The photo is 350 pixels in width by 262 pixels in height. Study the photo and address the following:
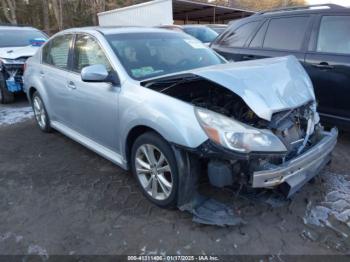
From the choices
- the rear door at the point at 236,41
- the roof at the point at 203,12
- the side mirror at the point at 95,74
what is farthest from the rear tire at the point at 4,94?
the roof at the point at 203,12

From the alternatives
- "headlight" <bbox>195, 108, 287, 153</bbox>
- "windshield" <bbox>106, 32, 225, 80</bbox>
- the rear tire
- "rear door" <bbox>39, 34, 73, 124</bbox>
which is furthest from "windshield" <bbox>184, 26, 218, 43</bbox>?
"headlight" <bbox>195, 108, 287, 153</bbox>

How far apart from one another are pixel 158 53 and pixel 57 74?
58.9 inches

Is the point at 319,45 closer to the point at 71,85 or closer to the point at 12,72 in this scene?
the point at 71,85

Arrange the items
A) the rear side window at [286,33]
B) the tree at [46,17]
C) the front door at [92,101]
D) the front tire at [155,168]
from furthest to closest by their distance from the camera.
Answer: the tree at [46,17], the rear side window at [286,33], the front door at [92,101], the front tire at [155,168]

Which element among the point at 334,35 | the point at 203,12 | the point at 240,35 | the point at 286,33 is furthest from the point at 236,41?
the point at 203,12

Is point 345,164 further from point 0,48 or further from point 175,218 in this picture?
point 0,48

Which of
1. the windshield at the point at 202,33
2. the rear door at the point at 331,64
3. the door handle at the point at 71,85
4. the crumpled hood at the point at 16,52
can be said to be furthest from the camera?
the windshield at the point at 202,33

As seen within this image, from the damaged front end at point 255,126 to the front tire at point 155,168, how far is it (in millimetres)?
136

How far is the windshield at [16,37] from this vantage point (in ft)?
25.7

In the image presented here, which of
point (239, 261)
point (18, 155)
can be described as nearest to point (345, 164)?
point (239, 261)

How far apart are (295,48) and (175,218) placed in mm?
3040

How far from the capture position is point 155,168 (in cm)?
293

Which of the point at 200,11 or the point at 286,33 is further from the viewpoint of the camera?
the point at 200,11

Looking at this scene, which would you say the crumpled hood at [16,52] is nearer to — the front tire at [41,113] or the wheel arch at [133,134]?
the front tire at [41,113]
